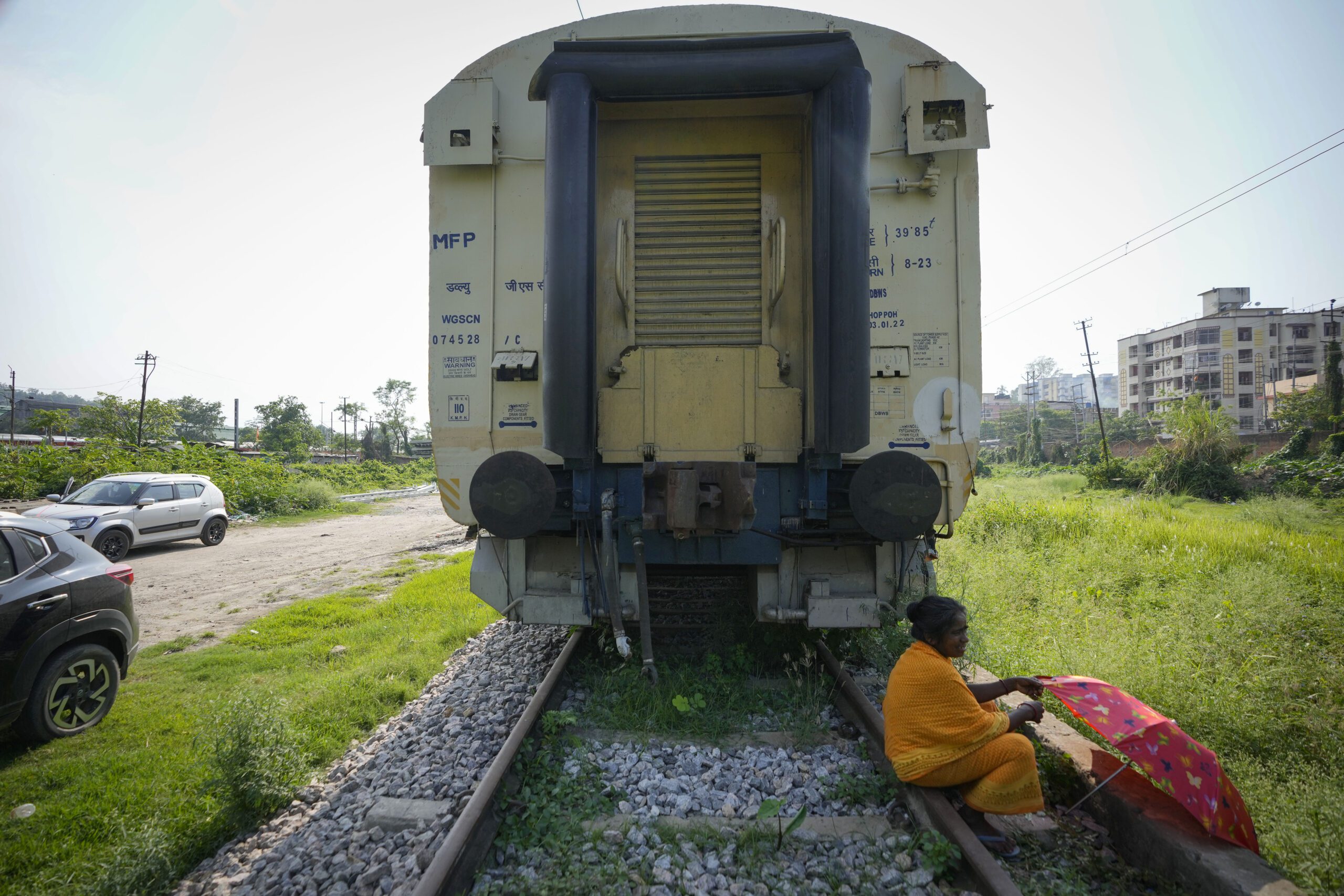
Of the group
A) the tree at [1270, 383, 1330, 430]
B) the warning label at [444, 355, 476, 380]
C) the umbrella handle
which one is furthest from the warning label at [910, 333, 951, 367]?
the tree at [1270, 383, 1330, 430]

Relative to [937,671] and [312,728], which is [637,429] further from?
[312,728]

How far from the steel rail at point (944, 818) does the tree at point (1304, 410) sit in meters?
39.8

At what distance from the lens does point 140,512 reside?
11.9 meters

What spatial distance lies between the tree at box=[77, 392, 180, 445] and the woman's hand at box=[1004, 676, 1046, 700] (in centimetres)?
4109

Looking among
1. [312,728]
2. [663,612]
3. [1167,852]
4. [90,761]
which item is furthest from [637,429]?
[90,761]

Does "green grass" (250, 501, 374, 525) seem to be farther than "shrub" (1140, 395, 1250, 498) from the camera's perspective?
No

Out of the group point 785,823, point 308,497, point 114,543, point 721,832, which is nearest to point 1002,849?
point 785,823

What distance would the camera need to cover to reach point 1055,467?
1897 inches

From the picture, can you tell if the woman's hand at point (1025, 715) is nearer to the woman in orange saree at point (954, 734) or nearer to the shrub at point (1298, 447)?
the woman in orange saree at point (954, 734)

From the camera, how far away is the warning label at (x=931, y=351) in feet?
12.8

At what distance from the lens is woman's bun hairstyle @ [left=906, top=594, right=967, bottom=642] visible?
2812 millimetres

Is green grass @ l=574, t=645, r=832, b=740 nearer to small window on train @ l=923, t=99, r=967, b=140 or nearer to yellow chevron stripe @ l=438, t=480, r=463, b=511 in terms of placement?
yellow chevron stripe @ l=438, t=480, r=463, b=511

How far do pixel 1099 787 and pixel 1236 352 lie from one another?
84.5 meters

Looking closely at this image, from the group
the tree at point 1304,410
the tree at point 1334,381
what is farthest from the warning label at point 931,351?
the tree at point 1334,381
